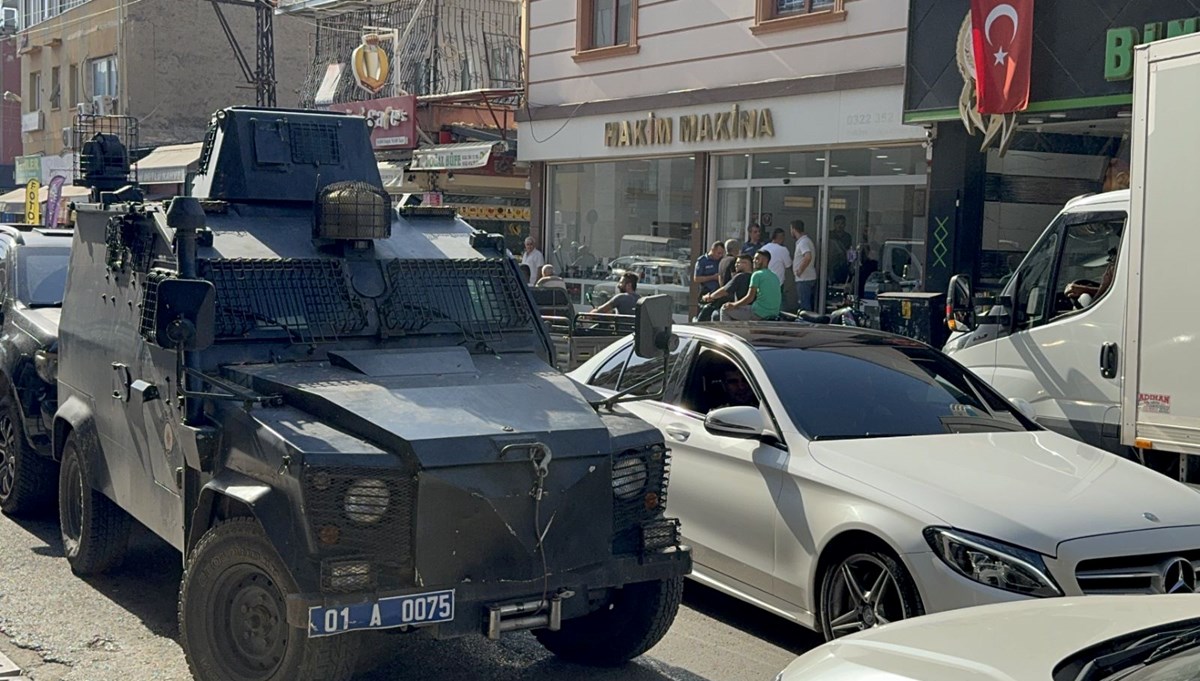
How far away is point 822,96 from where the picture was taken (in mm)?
15664

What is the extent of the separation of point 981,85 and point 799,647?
795cm

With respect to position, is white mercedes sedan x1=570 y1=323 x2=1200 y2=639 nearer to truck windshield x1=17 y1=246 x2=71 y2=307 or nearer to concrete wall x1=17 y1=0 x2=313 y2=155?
truck windshield x1=17 y1=246 x2=71 y2=307

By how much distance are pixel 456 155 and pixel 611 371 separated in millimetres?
14306

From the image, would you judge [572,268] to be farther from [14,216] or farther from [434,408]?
[14,216]

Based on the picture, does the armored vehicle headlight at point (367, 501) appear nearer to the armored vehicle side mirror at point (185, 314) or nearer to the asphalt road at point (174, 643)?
the asphalt road at point (174, 643)

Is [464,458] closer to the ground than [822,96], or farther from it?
closer to the ground

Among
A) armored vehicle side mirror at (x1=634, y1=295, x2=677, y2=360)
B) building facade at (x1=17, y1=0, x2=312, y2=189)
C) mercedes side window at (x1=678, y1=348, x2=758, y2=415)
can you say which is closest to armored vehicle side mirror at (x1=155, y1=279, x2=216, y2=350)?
armored vehicle side mirror at (x1=634, y1=295, x2=677, y2=360)

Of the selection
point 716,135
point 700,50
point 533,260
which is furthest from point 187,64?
point 716,135

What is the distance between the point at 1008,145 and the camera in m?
13.0

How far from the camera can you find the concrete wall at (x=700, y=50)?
15.1 metres

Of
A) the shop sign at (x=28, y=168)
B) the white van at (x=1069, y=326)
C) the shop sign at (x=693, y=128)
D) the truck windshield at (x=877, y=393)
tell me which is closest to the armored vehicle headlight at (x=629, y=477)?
the truck windshield at (x=877, y=393)

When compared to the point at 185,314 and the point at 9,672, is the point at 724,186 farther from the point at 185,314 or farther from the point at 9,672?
the point at 9,672

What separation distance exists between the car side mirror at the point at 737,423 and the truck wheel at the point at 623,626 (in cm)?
100

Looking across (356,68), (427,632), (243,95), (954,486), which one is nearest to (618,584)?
(427,632)
